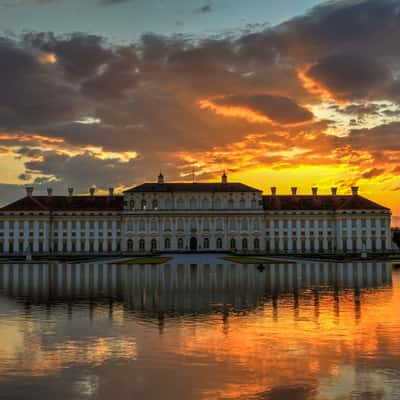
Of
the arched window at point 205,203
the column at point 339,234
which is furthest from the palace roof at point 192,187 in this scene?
the column at point 339,234

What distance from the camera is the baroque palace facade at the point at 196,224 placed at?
80625mm

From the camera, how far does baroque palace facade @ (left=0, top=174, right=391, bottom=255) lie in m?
80.6

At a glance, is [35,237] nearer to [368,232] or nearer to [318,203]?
[318,203]

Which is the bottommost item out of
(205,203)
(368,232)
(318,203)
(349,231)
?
(368,232)

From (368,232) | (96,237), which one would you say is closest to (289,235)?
(368,232)

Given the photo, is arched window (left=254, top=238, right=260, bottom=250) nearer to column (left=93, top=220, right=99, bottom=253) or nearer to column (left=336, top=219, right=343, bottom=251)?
column (left=336, top=219, right=343, bottom=251)

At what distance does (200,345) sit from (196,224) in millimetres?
69925

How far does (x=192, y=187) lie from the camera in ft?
270

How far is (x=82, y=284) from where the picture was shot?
2605 cm

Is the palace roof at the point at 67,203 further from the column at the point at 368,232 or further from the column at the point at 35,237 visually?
the column at the point at 368,232

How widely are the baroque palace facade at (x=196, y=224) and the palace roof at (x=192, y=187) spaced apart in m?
0.14

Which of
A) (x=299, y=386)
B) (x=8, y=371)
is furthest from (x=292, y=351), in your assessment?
(x=8, y=371)

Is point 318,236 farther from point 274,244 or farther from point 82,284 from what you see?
point 82,284

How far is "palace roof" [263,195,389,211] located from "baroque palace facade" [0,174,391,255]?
0.52 ft
